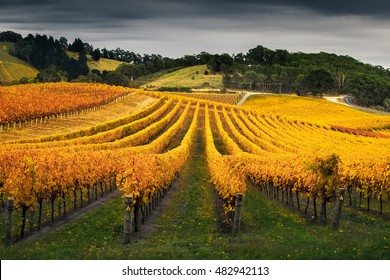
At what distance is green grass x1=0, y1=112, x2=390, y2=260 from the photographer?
21.6m

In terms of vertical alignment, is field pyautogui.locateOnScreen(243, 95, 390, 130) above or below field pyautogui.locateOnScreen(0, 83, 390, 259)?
below

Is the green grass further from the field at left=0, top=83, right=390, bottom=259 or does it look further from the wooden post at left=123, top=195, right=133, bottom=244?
the wooden post at left=123, top=195, right=133, bottom=244

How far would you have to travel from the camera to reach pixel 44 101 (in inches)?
4102

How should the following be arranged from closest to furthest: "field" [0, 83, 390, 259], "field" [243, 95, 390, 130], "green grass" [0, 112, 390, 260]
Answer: "green grass" [0, 112, 390, 260]
"field" [0, 83, 390, 259]
"field" [243, 95, 390, 130]

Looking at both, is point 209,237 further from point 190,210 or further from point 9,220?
point 190,210

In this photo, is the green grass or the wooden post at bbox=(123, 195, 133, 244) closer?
the green grass

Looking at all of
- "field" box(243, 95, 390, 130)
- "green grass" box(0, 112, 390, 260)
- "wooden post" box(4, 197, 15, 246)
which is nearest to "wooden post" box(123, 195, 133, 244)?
"green grass" box(0, 112, 390, 260)

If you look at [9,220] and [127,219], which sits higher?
[127,219]

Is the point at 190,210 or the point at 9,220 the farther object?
the point at 190,210

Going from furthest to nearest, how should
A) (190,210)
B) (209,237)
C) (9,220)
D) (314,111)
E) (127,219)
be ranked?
(314,111) < (190,210) < (209,237) < (127,219) < (9,220)

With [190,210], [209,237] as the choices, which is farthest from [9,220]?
[190,210]

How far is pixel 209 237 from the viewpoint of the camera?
27.1 metres

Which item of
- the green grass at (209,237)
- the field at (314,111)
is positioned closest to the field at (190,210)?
the green grass at (209,237)

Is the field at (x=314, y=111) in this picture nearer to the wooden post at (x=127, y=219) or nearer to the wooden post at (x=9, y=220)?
the wooden post at (x=127, y=219)
